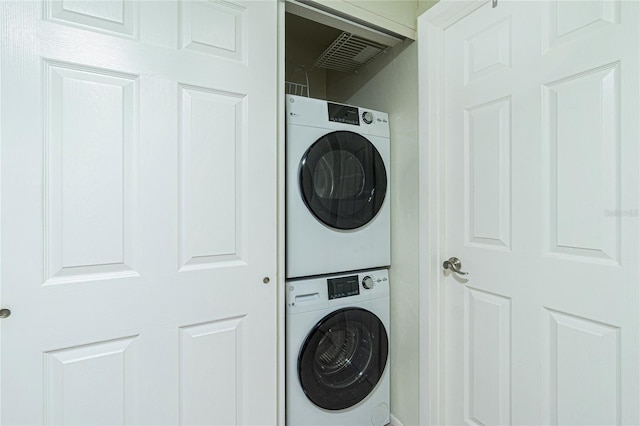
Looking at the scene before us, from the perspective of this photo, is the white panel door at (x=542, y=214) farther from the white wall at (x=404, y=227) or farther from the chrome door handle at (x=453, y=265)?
the white wall at (x=404, y=227)

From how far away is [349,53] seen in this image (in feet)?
6.02

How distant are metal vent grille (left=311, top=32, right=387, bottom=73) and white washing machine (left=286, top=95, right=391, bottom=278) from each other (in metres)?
0.38

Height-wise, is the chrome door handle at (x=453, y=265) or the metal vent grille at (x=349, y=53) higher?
the metal vent grille at (x=349, y=53)

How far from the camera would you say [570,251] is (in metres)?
1.12

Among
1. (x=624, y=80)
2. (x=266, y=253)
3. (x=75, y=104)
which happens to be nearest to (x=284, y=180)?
Answer: (x=266, y=253)

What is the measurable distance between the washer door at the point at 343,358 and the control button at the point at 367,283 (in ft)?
0.41

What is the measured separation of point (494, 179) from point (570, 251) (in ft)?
1.25

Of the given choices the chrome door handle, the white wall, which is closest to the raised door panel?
the chrome door handle

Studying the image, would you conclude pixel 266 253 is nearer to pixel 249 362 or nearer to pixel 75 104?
pixel 249 362

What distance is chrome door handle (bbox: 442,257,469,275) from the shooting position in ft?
4.90

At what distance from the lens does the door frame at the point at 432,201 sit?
1.54m

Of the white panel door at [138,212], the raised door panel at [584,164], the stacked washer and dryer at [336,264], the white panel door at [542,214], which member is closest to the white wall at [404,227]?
the stacked washer and dryer at [336,264]

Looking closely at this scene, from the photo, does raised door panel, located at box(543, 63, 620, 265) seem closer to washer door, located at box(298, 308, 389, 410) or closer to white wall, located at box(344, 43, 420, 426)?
white wall, located at box(344, 43, 420, 426)

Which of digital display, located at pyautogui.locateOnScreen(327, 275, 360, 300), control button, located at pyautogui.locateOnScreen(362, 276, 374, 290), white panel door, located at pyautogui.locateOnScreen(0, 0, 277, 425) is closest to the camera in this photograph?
white panel door, located at pyautogui.locateOnScreen(0, 0, 277, 425)
